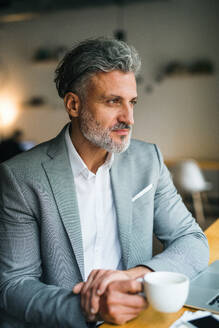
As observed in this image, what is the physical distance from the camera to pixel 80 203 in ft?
4.86

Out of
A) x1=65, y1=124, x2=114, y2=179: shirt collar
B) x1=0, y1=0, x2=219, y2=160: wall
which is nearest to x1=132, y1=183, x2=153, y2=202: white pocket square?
x1=65, y1=124, x2=114, y2=179: shirt collar

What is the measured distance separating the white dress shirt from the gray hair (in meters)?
0.22

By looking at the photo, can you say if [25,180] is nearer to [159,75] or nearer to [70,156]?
[70,156]

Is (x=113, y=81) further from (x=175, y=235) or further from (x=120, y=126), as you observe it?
(x=175, y=235)

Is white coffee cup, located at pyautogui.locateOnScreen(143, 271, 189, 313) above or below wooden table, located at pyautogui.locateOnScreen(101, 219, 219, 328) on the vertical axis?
above

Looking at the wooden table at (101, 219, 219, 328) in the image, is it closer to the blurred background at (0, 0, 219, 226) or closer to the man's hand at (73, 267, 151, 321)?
the man's hand at (73, 267, 151, 321)

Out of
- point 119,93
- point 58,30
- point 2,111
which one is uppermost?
point 58,30

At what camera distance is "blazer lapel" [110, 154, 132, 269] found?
1460mm

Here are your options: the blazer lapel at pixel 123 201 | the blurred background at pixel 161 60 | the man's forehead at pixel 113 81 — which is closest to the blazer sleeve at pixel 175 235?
the blazer lapel at pixel 123 201

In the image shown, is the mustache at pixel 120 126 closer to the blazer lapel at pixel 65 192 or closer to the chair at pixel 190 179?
the blazer lapel at pixel 65 192

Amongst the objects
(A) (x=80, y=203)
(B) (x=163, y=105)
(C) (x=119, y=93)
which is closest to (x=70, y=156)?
(A) (x=80, y=203)

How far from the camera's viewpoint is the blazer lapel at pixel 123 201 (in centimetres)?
146

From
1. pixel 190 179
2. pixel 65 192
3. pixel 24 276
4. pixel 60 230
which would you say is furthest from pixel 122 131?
pixel 190 179

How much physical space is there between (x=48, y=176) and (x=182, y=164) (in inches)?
153
